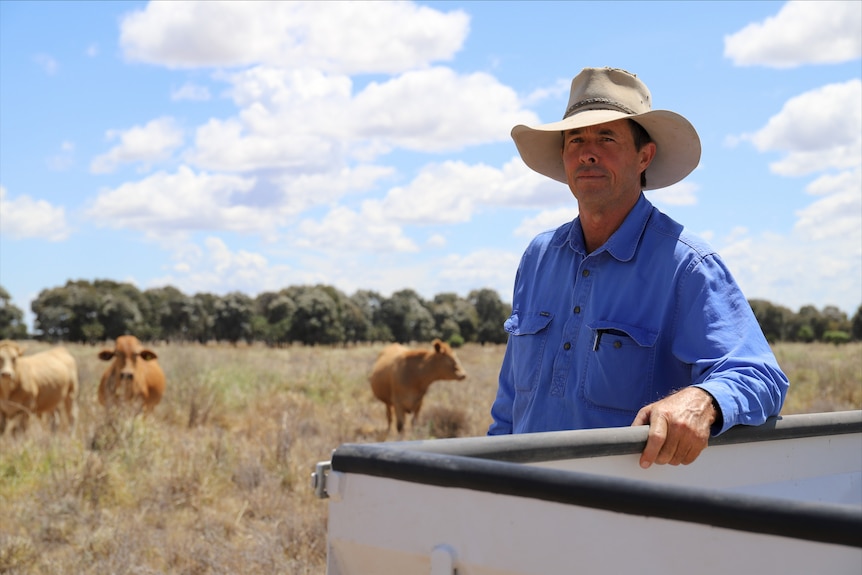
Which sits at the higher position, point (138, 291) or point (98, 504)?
point (138, 291)

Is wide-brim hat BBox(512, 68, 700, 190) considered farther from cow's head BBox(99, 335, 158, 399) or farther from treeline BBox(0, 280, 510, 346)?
treeline BBox(0, 280, 510, 346)

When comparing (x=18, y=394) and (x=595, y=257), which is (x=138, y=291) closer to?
(x=18, y=394)

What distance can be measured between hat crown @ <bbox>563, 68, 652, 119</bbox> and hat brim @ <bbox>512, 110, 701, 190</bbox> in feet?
0.16

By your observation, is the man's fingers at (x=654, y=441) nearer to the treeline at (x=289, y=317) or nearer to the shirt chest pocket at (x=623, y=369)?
the shirt chest pocket at (x=623, y=369)

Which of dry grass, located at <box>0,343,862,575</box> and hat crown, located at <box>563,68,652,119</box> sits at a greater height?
hat crown, located at <box>563,68,652,119</box>

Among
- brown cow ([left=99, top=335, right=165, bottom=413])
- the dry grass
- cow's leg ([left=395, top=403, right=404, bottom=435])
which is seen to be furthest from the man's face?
cow's leg ([left=395, top=403, right=404, bottom=435])

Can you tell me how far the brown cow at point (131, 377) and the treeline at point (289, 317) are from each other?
125 feet

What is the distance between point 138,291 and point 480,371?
44.2 meters

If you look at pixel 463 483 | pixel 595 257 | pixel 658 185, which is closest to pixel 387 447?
pixel 463 483

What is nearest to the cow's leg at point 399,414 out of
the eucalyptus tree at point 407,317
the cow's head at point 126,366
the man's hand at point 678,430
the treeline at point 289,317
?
the cow's head at point 126,366

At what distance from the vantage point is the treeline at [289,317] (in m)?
54.8

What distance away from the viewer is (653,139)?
3.59 metres

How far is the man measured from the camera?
9.57ft

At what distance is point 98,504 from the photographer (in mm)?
7594
